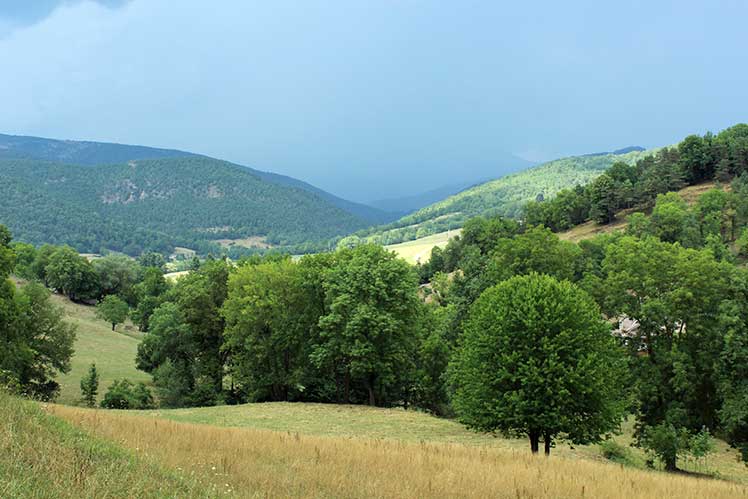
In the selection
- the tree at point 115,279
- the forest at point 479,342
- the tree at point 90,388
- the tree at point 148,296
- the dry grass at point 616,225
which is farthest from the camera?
the dry grass at point 616,225

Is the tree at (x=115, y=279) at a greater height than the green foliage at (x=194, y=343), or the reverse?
the tree at (x=115, y=279)

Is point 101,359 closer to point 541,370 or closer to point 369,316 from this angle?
point 369,316

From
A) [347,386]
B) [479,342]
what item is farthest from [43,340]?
[479,342]

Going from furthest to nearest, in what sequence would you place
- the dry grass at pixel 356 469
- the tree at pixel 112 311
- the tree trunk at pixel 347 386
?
the tree at pixel 112 311 < the tree trunk at pixel 347 386 < the dry grass at pixel 356 469

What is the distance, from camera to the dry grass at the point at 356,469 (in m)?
11.2

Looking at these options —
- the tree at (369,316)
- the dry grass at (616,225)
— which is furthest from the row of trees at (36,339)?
the dry grass at (616,225)

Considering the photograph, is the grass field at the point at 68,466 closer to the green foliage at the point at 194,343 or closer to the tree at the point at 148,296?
the green foliage at the point at 194,343

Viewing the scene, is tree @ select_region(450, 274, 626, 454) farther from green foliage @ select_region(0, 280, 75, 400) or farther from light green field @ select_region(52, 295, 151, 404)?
light green field @ select_region(52, 295, 151, 404)

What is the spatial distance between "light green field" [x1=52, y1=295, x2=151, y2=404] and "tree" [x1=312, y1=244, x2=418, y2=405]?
73.8 ft

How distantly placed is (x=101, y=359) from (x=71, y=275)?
44.8 metres

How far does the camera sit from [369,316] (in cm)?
4288

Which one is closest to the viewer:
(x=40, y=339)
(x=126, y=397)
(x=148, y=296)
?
(x=40, y=339)

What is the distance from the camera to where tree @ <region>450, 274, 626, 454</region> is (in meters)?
24.7

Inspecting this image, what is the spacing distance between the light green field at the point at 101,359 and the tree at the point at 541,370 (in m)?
36.8
